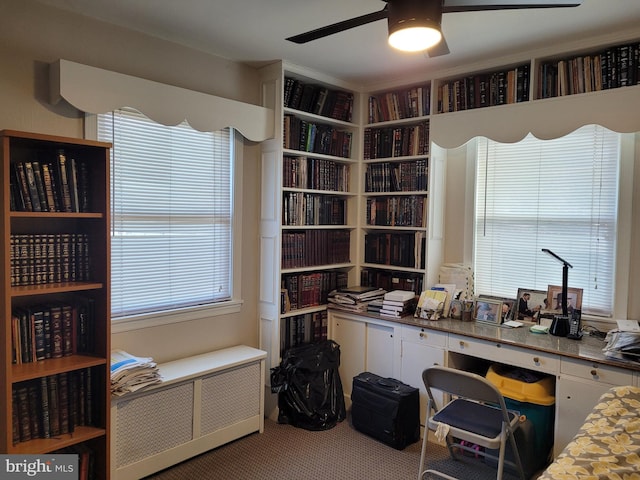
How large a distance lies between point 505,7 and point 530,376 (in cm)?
204

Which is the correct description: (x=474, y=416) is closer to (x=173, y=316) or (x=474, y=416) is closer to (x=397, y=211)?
(x=397, y=211)

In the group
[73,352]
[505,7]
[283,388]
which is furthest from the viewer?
[283,388]

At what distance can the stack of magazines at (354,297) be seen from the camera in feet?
11.3

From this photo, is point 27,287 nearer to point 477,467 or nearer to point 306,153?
point 306,153

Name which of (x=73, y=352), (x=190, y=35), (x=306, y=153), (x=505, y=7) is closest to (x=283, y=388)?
(x=73, y=352)

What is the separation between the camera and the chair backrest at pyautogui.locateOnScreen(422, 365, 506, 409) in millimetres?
2115

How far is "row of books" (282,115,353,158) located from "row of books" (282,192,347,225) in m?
0.35

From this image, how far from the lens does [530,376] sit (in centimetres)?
273

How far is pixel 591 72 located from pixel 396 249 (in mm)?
1715

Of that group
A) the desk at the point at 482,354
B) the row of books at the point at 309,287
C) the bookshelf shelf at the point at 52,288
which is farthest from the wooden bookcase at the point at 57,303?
the desk at the point at 482,354

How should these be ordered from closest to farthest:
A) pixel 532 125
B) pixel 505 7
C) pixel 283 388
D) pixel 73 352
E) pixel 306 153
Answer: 1. pixel 505 7
2. pixel 73 352
3. pixel 532 125
4. pixel 283 388
5. pixel 306 153

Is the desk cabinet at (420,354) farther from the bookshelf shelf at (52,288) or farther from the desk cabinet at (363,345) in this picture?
the bookshelf shelf at (52,288)

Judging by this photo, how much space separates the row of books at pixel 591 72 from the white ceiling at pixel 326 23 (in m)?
0.17

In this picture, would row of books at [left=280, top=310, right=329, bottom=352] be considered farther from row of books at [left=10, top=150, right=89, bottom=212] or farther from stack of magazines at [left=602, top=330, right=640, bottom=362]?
stack of magazines at [left=602, top=330, right=640, bottom=362]
